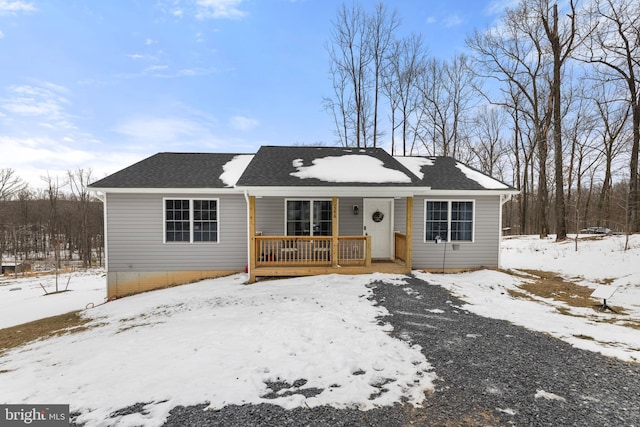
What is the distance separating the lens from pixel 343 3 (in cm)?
1703

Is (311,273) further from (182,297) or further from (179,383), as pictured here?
(179,383)

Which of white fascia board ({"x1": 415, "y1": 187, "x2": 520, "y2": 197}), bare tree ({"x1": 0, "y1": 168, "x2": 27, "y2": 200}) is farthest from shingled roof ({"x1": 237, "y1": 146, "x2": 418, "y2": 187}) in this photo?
bare tree ({"x1": 0, "y1": 168, "x2": 27, "y2": 200})

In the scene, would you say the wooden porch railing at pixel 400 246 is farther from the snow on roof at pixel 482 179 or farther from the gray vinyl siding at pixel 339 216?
the snow on roof at pixel 482 179

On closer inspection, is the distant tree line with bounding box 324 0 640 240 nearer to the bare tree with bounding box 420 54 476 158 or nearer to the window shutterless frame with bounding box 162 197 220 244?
the bare tree with bounding box 420 54 476 158

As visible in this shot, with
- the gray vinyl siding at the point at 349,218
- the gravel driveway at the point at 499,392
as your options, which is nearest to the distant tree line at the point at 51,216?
the gray vinyl siding at the point at 349,218

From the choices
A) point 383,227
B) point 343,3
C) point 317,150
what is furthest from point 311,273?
point 343,3

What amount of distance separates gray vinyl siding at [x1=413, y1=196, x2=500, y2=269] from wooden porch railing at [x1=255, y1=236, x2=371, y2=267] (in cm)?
209

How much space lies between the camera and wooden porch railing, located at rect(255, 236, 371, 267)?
26.5ft

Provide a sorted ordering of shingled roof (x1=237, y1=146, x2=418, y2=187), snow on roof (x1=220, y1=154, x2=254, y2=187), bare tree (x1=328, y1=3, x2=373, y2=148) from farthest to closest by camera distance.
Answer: bare tree (x1=328, y1=3, x2=373, y2=148) → snow on roof (x1=220, y1=154, x2=254, y2=187) → shingled roof (x1=237, y1=146, x2=418, y2=187)

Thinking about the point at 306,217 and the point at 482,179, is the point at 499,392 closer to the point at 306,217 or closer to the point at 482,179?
the point at 306,217

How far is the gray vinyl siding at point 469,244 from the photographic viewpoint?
9.26 metres

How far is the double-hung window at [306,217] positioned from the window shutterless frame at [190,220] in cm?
233

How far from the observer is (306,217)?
923 cm

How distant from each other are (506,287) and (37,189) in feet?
160
